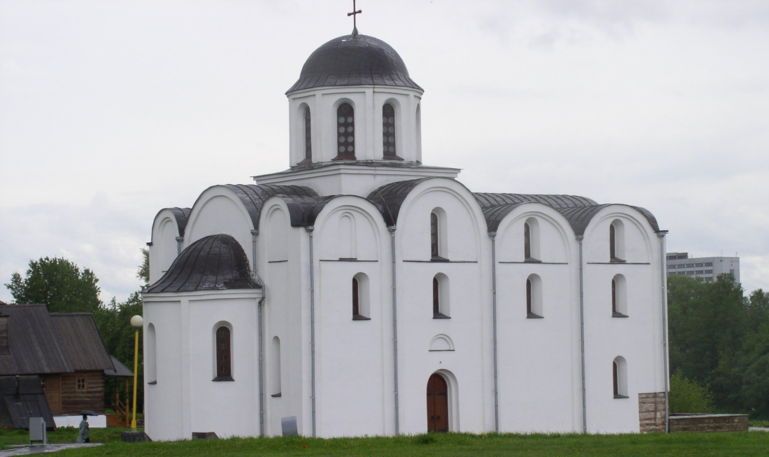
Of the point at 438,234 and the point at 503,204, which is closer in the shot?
the point at 438,234

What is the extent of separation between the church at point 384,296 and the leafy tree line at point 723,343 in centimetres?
3403

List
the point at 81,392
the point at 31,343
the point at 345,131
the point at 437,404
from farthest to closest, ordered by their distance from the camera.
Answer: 1. the point at 81,392
2. the point at 31,343
3. the point at 345,131
4. the point at 437,404

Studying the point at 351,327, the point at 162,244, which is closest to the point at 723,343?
the point at 162,244

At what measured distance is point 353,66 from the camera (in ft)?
152

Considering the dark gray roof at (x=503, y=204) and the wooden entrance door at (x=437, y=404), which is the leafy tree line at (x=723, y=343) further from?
the wooden entrance door at (x=437, y=404)

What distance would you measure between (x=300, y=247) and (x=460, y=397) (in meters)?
6.47

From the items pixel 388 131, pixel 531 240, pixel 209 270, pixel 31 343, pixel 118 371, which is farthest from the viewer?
pixel 118 371

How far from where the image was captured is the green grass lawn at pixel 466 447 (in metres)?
34.2

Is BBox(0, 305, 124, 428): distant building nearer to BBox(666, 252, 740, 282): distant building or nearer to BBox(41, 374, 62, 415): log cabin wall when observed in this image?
BBox(41, 374, 62, 415): log cabin wall

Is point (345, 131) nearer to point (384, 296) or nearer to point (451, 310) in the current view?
point (384, 296)

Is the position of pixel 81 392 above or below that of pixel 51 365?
below

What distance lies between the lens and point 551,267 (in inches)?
1842

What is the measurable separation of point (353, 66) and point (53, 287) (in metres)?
38.0

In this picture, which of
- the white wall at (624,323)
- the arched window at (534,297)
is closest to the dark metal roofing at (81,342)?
the arched window at (534,297)
